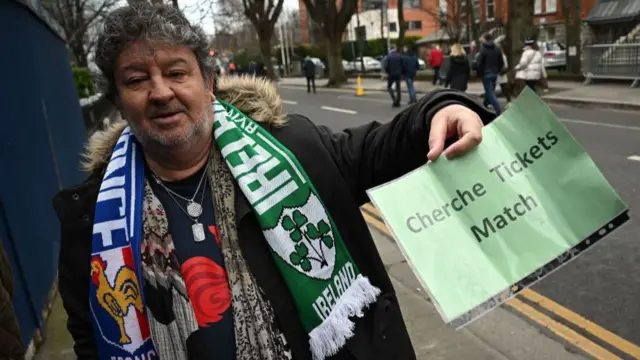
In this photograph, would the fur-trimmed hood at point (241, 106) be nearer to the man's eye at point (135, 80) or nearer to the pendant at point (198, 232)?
the man's eye at point (135, 80)

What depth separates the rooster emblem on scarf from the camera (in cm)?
155

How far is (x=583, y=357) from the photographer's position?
3.01m

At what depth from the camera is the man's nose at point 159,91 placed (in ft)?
5.01

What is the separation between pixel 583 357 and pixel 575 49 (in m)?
19.2

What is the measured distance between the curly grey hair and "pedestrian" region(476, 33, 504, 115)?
1136 centimetres

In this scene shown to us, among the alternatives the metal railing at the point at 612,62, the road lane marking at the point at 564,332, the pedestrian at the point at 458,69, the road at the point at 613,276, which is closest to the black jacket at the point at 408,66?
the pedestrian at the point at 458,69

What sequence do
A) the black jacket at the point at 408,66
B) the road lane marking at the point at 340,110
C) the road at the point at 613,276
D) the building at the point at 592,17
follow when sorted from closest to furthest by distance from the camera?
the road at the point at 613,276, the road lane marking at the point at 340,110, the black jacket at the point at 408,66, the building at the point at 592,17

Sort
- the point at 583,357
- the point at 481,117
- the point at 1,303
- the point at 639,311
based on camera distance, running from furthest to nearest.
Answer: the point at 639,311, the point at 583,357, the point at 1,303, the point at 481,117

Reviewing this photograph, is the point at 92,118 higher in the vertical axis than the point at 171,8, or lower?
lower

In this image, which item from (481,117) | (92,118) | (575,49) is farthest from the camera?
(575,49)

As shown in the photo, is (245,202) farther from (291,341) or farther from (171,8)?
(171,8)

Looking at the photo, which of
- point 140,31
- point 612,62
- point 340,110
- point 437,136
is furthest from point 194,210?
point 612,62

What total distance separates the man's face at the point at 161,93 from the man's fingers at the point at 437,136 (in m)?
0.70

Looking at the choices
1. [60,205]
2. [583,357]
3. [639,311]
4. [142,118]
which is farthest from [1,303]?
[639,311]
